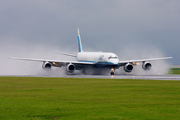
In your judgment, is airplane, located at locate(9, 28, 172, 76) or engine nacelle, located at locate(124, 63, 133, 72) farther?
engine nacelle, located at locate(124, 63, 133, 72)

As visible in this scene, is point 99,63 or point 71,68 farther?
point 99,63

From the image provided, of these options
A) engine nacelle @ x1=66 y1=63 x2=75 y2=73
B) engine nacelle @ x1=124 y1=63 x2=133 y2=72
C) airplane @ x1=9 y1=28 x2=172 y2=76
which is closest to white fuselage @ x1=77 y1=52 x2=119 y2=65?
airplane @ x1=9 y1=28 x2=172 y2=76

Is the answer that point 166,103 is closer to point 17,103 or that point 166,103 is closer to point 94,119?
point 94,119

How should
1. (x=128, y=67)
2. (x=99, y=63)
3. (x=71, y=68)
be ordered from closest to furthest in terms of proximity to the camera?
1. (x=71, y=68)
2. (x=128, y=67)
3. (x=99, y=63)

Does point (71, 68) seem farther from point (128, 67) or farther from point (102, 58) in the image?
point (128, 67)

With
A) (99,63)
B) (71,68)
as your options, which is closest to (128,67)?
(99,63)

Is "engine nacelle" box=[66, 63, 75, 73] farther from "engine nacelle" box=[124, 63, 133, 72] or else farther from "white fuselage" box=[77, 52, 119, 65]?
"engine nacelle" box=[124, 63, 133, 72]

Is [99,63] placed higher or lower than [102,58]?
lower

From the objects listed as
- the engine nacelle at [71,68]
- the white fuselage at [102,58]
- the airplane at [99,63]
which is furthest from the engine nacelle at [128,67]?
the engine nacelle at [71,68]

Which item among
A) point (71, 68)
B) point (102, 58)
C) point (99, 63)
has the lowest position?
point (71, 68)

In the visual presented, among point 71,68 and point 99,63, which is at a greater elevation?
point 99,63

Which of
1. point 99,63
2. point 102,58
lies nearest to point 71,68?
point 99,63

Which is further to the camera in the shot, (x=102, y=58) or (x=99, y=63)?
(x=99, y=63)

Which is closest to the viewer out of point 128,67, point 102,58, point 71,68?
point 71,68
